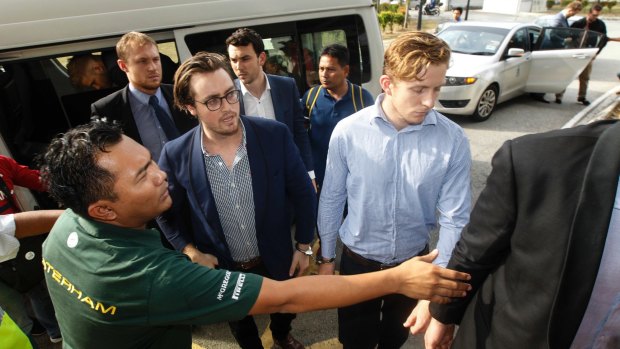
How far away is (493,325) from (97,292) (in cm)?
135

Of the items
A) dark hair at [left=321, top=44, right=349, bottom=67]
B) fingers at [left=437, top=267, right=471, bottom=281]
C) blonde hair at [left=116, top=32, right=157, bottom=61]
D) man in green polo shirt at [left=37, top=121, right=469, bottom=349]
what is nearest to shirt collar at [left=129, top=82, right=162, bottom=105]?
blonde hair at [left=116, top=32, right=157, bottom=61]

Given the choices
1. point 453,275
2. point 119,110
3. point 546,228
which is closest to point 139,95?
point 119,110

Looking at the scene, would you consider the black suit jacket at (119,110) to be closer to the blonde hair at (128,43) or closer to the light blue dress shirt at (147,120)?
the light blue dress shirt at (147,120)

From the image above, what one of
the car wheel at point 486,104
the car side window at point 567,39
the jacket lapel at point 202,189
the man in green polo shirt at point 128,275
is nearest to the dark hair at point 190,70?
the jacket lapel at point 202,189

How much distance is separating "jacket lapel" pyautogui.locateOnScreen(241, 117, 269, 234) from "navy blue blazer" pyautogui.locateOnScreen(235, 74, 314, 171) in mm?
998

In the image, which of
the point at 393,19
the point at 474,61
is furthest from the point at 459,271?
the point at 393,19

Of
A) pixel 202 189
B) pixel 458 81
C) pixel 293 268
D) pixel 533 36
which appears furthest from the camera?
pixel 533 36

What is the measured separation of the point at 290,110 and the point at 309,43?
1.21 meters

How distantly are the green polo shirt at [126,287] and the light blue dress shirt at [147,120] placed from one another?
1684 millimetres

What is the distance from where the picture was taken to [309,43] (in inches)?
155

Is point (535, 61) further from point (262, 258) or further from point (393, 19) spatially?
point (393, 19)

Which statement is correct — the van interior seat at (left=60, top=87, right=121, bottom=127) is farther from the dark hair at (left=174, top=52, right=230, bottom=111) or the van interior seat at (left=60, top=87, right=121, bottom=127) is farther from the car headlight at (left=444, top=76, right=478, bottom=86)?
the car headlight at (left=444, top=76, right=478, bottom=86)

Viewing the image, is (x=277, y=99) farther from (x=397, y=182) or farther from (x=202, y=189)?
(x=397, y=182)

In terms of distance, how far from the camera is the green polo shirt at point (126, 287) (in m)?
1.18
